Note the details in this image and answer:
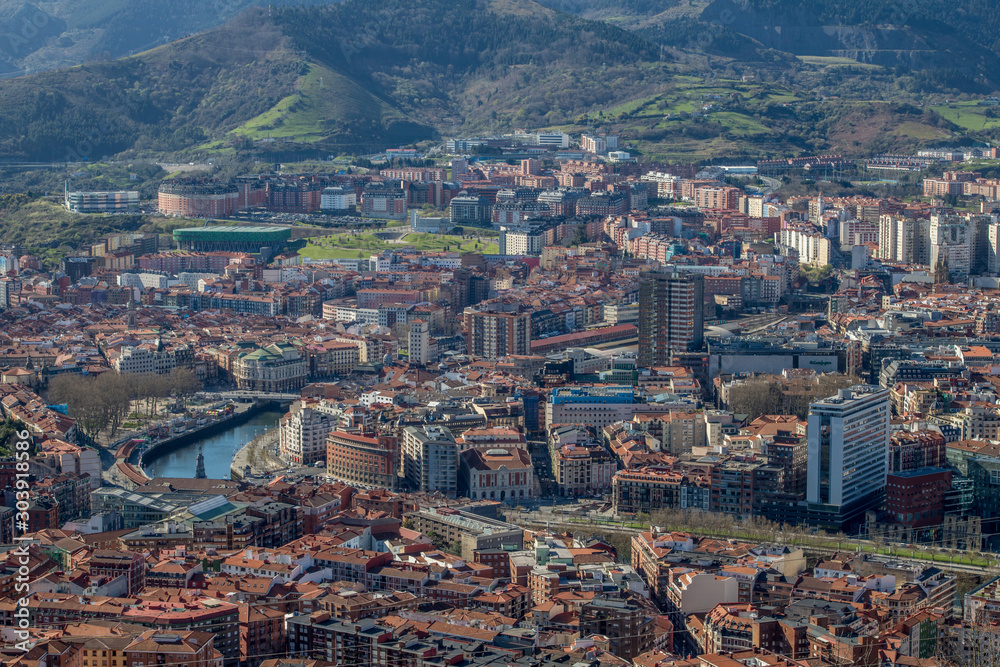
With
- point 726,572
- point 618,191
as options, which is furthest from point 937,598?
point 618,191

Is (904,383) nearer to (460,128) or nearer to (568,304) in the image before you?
(568,304)

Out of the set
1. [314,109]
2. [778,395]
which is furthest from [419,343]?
[314,109]

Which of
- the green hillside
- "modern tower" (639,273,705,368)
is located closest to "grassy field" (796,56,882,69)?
the green hillside

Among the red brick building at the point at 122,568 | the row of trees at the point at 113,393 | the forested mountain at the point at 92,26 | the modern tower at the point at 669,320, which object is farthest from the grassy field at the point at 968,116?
the red brick building at the point at 122,568

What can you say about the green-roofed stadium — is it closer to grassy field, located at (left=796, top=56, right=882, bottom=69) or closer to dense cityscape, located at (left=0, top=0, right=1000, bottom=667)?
dense cityscape, located at (left=0, top=0, right=1000, bottom=667)

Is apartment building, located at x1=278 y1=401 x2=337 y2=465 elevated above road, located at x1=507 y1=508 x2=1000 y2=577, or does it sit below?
above

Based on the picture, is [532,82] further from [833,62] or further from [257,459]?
[257,459]
